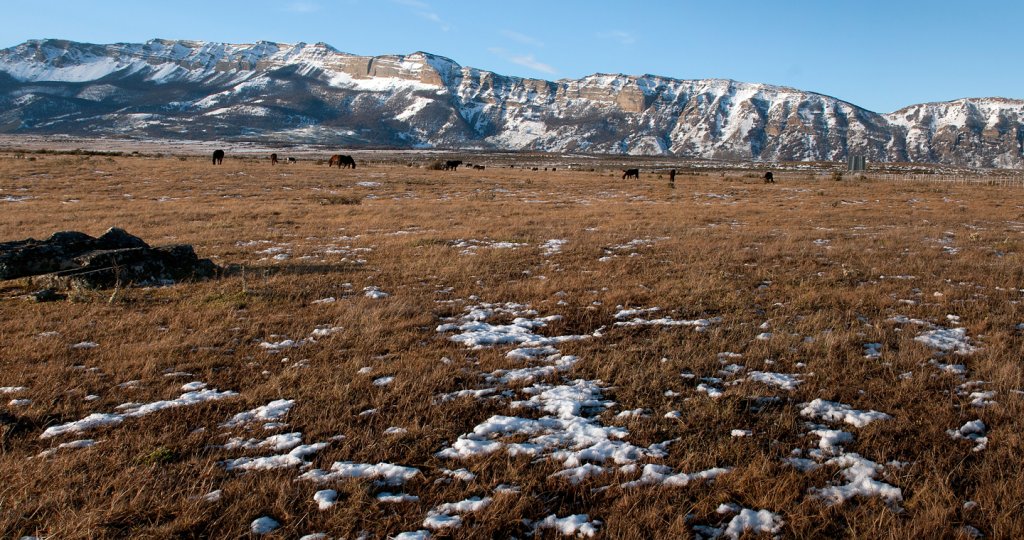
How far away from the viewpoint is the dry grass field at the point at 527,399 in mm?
3859

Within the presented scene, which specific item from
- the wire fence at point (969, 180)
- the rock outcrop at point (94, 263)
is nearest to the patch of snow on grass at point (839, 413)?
the rock outcrop at point (94, 263)

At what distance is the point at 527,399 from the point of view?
579 cm

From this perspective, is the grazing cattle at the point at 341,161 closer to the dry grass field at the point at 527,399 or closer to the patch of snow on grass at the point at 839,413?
the dry grass field at the point at 527,399

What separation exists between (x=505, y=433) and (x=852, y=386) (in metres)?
3.89

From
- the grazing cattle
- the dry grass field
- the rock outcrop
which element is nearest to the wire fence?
the dry grass field

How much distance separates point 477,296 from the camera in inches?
399

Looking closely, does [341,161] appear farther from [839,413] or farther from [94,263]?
[839,413]

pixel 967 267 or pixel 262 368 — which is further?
pixel 967 267

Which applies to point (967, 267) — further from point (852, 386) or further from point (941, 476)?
point (941, 476)

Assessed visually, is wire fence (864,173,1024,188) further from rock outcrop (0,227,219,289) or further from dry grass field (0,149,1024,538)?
rock outcrop (0,227,219,289)

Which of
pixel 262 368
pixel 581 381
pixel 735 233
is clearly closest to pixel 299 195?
pixel 735 233

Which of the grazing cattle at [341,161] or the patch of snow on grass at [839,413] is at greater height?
the grazing cattle at [341,161]

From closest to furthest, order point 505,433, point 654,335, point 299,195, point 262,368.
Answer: point 505,433 < point 262,368 < point 654,335 < point 299,195

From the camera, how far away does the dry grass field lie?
3.86 meters
